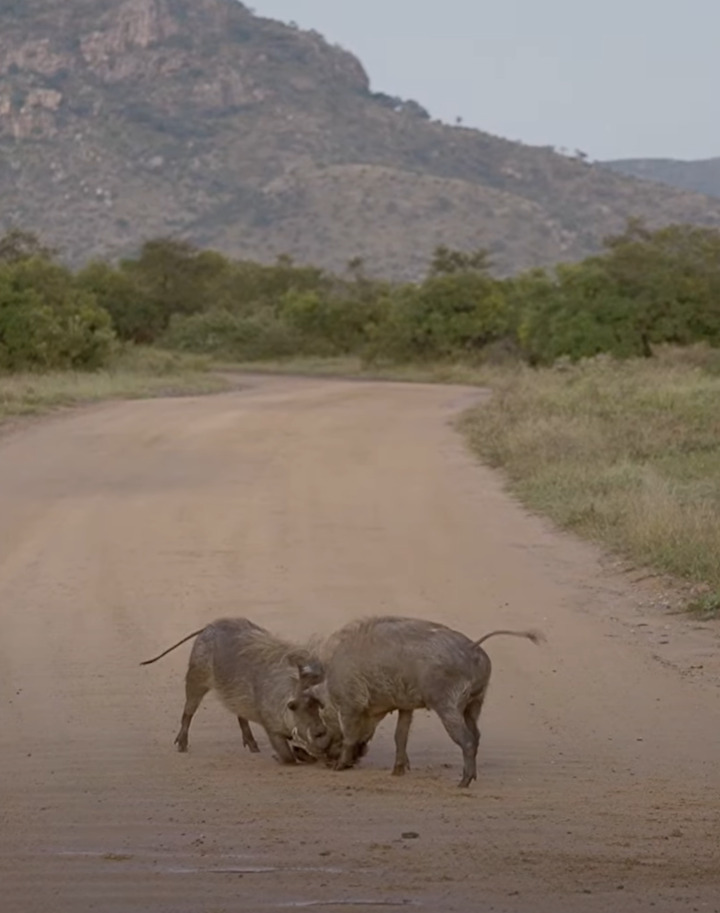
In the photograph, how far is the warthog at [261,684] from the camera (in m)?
7.34

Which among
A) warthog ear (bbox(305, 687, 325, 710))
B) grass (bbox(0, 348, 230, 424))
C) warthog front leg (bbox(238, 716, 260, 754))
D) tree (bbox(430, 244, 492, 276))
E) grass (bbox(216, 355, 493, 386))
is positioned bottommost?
grass (bbox(216, 355, 493, 386))

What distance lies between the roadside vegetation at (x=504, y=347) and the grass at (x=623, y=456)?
37 millimetres

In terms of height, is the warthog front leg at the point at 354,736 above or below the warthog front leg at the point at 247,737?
above

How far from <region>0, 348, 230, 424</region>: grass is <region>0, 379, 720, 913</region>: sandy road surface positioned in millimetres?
11968

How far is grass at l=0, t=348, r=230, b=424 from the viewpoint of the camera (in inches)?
1184

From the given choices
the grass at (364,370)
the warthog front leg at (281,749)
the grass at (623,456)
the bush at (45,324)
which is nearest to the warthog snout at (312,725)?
the warthog front leg at (281,749)

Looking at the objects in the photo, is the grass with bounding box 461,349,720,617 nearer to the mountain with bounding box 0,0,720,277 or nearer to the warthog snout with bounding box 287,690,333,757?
the warthog snout with bounding box 287,690,333,757

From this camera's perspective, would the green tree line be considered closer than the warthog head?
No

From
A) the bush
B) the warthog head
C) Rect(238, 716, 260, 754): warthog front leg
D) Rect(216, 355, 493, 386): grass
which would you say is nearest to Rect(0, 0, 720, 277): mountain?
Rect(216, 355, 493, 386): grass

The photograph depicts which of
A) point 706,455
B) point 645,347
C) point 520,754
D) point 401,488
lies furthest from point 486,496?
point 645,347

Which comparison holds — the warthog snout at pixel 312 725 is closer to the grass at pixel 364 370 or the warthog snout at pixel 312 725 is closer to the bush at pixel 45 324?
the bush at pixel 45 324

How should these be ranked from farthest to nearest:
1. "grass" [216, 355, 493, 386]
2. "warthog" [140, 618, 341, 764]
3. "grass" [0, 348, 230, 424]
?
1. "grass" [216, 355, 493, 386]
2. "grass" [0, 348, 230, 424]
3. "warthog" [140, 618, 341, 764]

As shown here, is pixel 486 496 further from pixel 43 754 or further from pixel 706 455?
pixel 43 754

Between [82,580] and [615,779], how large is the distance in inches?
242
